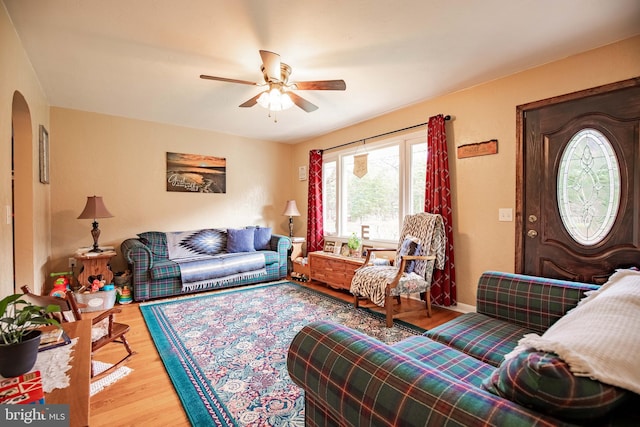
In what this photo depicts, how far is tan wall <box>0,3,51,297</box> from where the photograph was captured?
1.96 metres

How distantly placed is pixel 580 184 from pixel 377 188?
2280 millimetres

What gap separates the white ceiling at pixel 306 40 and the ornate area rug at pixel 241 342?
2440 millimetres

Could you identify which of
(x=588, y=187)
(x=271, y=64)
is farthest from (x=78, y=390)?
(x=588, y=187)

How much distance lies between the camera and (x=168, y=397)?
185cm

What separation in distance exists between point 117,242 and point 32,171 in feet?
5.35

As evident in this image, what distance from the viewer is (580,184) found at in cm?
249

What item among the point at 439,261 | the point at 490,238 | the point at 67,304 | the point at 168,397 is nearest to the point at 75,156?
the point at 67,304

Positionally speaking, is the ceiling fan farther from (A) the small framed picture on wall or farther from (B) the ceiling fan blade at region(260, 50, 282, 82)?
(A) the small framed picture on wall

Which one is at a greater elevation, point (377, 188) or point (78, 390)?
point (377, 188)

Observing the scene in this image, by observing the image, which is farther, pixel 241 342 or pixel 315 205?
pixel 315 205

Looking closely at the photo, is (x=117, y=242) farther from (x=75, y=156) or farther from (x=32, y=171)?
(x=32, y=171)

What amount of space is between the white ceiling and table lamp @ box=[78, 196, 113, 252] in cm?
125

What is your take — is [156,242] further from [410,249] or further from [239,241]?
[410,249]

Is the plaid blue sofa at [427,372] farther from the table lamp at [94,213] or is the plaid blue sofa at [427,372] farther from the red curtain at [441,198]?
the table lamp at [94,213]
